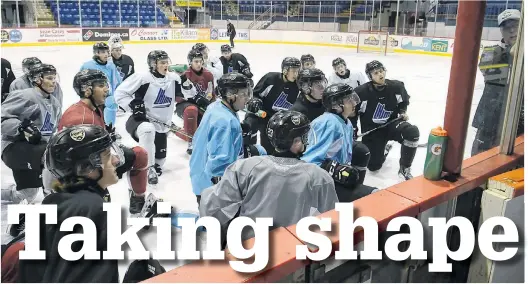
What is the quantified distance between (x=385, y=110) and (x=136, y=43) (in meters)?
12.8

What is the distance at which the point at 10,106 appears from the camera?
9.29 ft

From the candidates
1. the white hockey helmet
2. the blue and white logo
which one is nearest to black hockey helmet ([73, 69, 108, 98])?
the white hockey helmet

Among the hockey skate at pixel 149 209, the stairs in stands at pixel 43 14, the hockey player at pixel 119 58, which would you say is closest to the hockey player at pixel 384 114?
the hockey skate at pixel 149 209

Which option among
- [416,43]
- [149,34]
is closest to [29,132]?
[416,43]

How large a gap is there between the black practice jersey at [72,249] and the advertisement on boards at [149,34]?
14815 millimetres

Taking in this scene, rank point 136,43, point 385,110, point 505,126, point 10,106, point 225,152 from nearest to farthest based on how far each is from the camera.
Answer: point 505,126
point 225,152
point 10,106
point 385,110
point 136,43

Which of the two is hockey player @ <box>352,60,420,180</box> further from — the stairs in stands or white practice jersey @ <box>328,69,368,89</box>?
the stairs in stands

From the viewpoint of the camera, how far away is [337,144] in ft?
8.10

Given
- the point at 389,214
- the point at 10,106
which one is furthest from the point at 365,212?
the point at 10,106

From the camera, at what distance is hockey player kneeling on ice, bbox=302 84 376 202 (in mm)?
2281

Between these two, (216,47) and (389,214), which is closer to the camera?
(389,214)

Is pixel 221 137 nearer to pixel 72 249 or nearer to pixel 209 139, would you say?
pixel 209 139

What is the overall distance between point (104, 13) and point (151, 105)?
47.6 feet

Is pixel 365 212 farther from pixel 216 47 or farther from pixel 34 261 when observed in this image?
pixel 216 47
